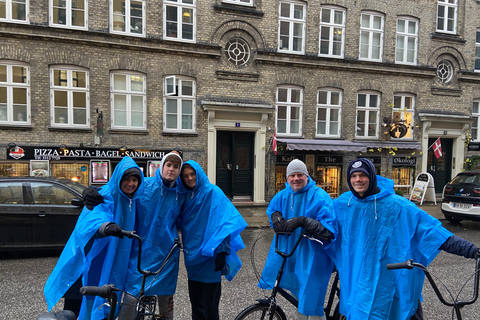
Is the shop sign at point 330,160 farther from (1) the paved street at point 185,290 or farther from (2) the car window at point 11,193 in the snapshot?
(2) the car window at point 11,193

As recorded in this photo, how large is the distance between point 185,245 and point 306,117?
446 inches

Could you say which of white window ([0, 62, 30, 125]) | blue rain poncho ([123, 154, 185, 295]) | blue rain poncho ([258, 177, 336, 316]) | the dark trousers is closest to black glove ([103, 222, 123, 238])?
blue rain poncho ([123, 154, 185, 295])

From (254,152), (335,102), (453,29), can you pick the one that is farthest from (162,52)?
(453,29)

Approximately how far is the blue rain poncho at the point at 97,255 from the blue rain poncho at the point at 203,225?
522 mm

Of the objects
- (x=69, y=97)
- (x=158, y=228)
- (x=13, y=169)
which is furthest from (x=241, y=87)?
(x=158, y=228)

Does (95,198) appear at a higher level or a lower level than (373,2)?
lower

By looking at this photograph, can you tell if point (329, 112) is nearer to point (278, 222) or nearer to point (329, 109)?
point (329, 109)

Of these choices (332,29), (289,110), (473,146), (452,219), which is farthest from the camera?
(473,146)

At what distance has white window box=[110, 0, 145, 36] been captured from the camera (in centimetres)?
1148

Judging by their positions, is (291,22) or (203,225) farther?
(291,22)

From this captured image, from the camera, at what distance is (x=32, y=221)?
6125 mm

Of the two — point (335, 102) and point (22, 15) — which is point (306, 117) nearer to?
point (335, 102)

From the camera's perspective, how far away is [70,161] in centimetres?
1116

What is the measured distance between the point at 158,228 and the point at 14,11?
11554 millimetres
